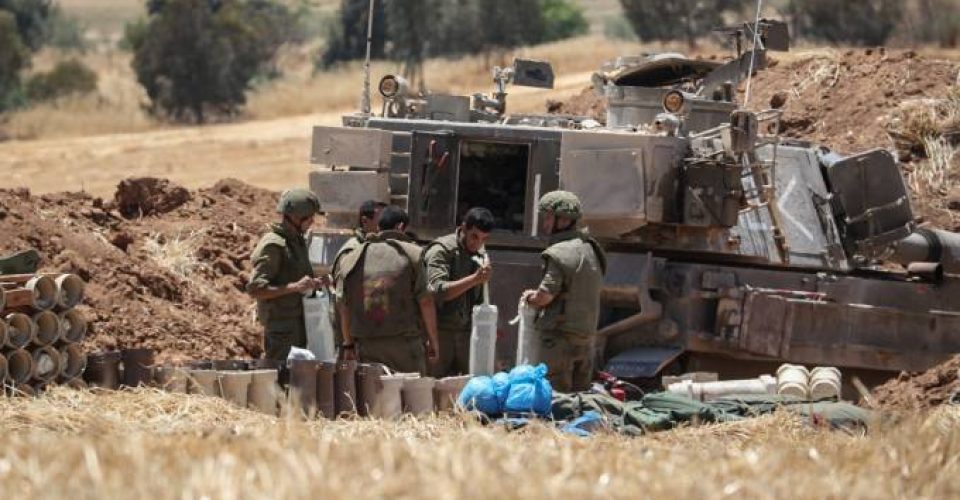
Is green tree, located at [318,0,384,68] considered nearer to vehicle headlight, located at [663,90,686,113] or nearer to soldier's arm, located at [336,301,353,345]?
vehicle headlight, located at [663,90,686,113]

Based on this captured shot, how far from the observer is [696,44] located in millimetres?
51031

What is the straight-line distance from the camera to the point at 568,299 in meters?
13.0

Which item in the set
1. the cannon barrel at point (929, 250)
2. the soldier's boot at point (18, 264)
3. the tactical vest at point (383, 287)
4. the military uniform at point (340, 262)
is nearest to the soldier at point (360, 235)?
the military uniform at point (340, 262)

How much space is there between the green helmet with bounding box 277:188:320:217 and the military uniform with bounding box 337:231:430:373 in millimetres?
369

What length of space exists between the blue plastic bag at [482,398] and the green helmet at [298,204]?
1996 mm

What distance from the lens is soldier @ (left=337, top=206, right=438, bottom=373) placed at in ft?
42.2

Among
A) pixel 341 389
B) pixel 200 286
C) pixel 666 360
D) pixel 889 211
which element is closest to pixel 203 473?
pixel 341 389

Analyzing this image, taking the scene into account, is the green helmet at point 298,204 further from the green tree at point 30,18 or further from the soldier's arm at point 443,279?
the green tree at point 30,18

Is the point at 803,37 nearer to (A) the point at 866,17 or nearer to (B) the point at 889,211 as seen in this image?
(A) the point at 866,17

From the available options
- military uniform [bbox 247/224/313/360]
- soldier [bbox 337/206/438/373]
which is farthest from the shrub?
soldier [bbox 337/206/438/373]

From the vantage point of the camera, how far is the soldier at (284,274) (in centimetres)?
1309

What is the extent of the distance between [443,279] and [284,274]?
3.13 feet

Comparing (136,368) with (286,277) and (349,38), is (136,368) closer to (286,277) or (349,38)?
(286,277)

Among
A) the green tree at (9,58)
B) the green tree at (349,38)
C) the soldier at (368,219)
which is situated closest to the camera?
the soldier at (368,219)
